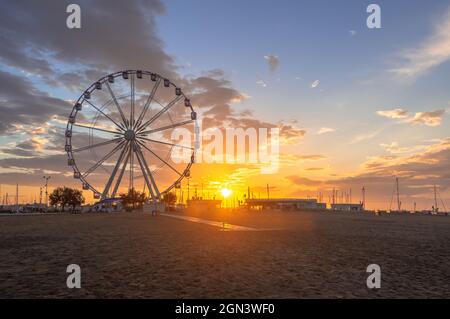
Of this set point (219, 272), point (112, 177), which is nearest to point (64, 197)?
point (112, 177)

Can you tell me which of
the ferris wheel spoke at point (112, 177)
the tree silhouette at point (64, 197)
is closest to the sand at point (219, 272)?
the ferris wheel spoke at point (112, 177)

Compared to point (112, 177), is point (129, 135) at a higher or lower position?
higher

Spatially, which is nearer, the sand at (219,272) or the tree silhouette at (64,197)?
the sand at (219,272)

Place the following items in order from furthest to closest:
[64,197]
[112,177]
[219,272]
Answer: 1. [64,197]
2. [112,177]
3. [219,272]

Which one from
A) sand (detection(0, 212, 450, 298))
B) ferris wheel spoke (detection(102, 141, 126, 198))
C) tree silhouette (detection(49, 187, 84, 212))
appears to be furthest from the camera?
tree silhouette (detection(49, 187, 84, 212))

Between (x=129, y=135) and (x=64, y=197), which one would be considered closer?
(x=129, y=135)

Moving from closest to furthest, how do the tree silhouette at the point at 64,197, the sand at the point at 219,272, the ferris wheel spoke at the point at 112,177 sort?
the sand at the point at 219,272 < the ferris wheel spoke at the point at 112,177 < the tree silhouette at the point at 64,197

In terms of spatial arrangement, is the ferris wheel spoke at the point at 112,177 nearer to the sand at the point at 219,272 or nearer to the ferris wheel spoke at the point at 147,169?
the ferris wheel spoke at the point at 147,169

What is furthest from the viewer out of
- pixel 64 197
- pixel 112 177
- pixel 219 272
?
pixel 64 197

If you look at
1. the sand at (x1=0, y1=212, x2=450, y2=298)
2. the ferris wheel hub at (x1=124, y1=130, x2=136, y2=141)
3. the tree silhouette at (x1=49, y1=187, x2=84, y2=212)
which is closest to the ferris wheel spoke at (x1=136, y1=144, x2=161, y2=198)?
the ferris wheel hub at (x1=124, y1=130, x2=136, y2=141)

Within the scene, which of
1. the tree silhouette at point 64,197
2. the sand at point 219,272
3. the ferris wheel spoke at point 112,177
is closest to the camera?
the sand at point 219,272

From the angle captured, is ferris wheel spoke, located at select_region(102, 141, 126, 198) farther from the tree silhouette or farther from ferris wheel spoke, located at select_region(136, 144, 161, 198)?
the tree silhouette

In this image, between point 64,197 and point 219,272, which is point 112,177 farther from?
point 64,197
